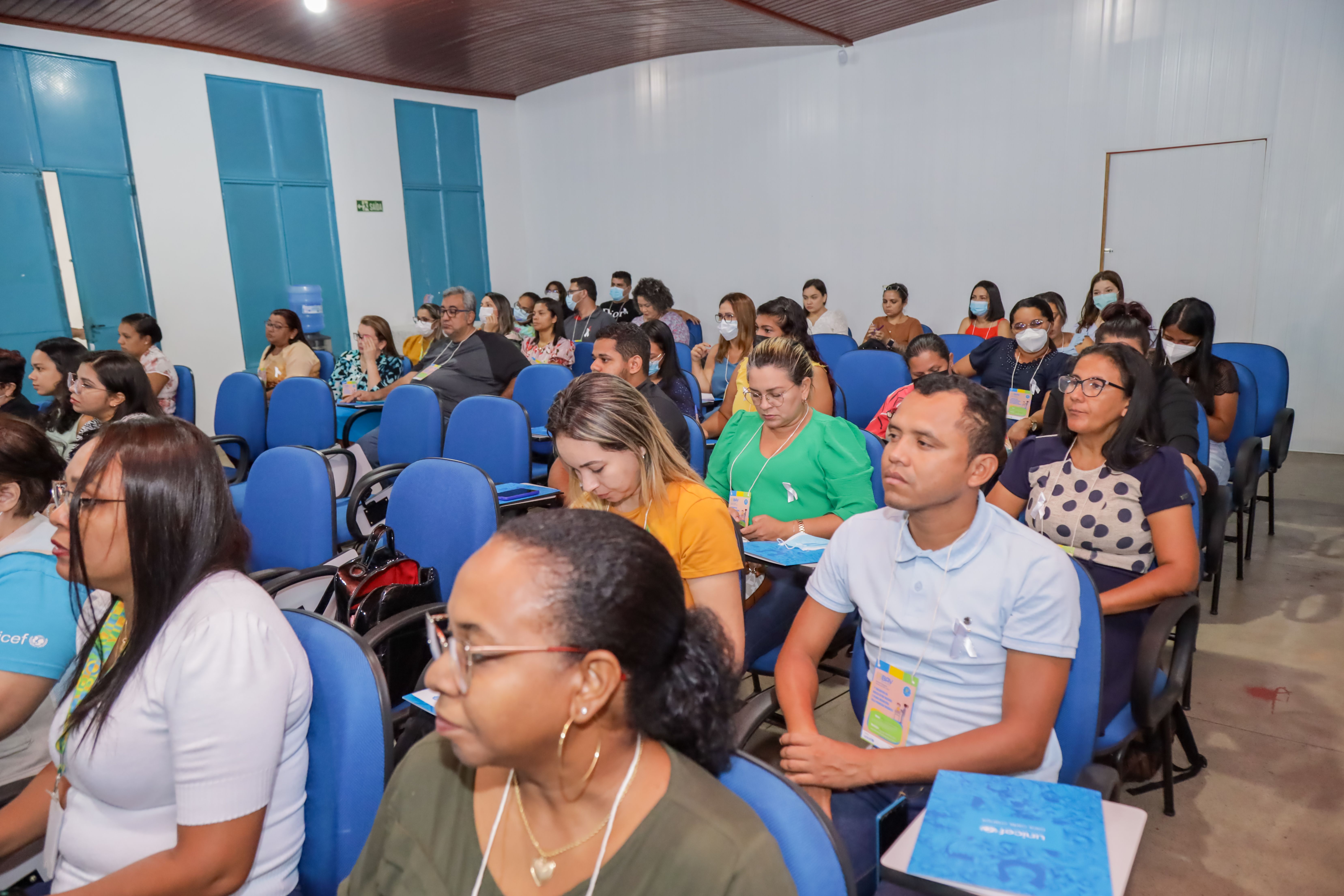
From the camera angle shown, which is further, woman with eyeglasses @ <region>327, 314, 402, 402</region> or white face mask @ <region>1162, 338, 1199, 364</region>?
woman with eyeglasses @ <region>327, 314, 402, 402</region>

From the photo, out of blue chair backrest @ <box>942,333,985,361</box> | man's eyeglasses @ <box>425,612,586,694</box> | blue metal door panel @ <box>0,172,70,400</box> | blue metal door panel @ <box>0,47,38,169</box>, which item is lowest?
blue chair backrest @ <box>942,333,985,361</box>

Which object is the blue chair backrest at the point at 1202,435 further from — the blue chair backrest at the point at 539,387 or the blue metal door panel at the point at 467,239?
the blue metal door panel at the point at 467,239

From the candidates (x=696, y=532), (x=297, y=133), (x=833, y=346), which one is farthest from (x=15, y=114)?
(x=696, y=532)

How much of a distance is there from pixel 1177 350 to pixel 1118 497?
2.07 m

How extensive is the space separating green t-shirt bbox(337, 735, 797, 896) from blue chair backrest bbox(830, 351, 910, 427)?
12.5 feet

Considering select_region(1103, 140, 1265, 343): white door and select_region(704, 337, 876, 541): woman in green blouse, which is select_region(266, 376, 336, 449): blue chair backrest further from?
select_region(1103, 140, 1265, 343): white door

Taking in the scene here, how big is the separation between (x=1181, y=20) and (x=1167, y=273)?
1.94m

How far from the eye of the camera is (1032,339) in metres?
4.46

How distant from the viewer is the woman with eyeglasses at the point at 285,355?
6.46m

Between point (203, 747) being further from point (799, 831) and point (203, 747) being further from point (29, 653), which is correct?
point (799, 831)

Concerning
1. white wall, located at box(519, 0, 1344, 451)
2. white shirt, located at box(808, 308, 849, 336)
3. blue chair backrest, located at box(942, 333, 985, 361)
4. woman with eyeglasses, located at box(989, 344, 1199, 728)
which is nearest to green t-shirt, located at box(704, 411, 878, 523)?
woman with eyeglasses, located at box(989, 344, 1199, 728)

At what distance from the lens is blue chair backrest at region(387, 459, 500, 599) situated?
2607 millimetres

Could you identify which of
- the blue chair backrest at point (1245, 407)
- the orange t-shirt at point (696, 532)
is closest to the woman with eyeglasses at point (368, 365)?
the orange t-shirt at point (696, 532)

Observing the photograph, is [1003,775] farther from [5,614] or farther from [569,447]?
[5,614]
